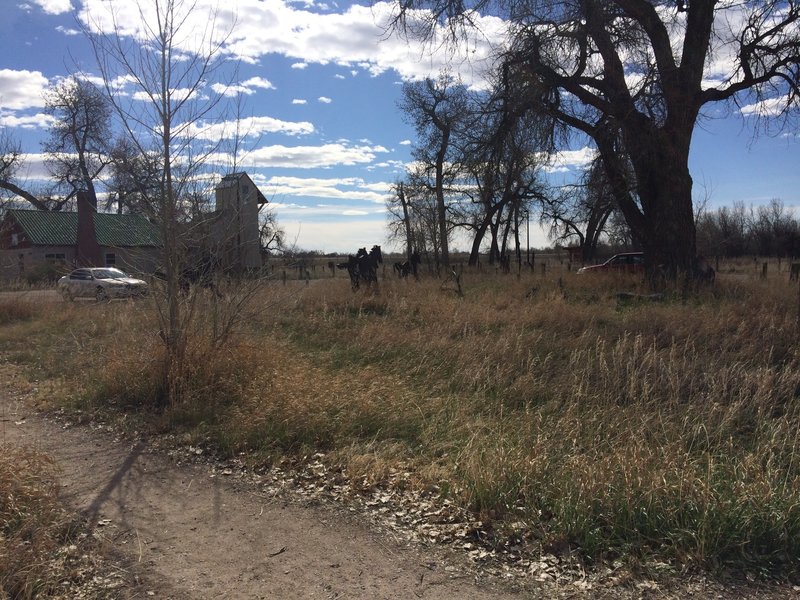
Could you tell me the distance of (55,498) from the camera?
14.0 ft

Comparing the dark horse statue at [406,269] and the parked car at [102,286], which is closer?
the parked car at [102,286]

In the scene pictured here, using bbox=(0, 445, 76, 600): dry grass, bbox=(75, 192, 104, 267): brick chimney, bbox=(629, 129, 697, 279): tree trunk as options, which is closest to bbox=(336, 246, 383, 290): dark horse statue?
bbox=(629, 129, 697, 279): tree trunk

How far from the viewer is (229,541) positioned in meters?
3.84

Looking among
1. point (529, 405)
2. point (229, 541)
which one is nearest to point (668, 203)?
point (529, 405)

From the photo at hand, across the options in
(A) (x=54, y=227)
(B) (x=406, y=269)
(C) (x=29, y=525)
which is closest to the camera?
(C) (x=29, y=525)

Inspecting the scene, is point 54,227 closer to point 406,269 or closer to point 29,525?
point 406,269

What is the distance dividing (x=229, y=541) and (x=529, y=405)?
12.1 ft

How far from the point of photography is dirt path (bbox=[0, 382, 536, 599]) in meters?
3.29

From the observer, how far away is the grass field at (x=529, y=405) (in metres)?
3.85

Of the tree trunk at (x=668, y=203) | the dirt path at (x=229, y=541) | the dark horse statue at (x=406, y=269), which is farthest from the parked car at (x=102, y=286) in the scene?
the tree trunk at (x=668, y=203)

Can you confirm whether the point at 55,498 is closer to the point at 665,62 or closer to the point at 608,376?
the point at 608,376

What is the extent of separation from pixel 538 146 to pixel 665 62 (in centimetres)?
344

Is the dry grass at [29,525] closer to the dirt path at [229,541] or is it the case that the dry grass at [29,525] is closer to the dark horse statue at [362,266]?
the dirt path at [229,541]

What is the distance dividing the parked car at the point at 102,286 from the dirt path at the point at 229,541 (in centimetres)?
337
